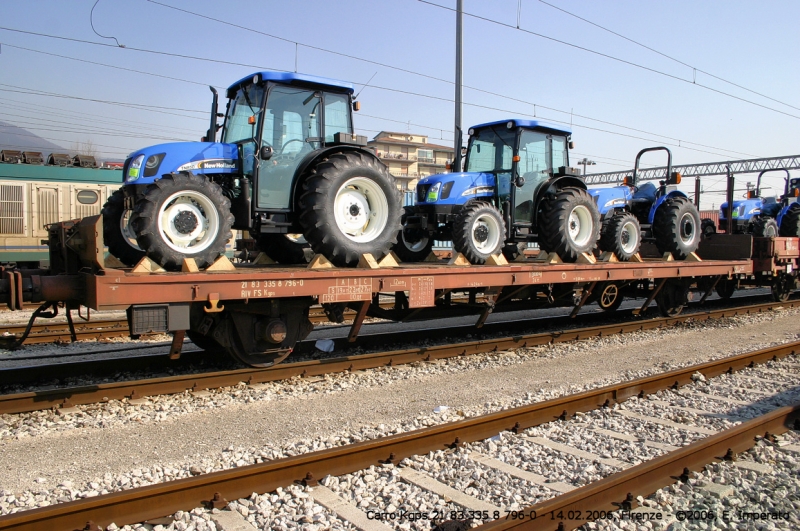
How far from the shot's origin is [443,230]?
9.89 metres

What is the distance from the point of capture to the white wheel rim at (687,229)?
12.2 m

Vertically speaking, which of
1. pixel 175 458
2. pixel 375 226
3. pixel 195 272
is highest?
pixel 375 226

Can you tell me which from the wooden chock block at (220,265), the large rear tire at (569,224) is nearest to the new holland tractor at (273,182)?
the wooden chock block at (220,265)

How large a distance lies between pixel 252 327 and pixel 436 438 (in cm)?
285

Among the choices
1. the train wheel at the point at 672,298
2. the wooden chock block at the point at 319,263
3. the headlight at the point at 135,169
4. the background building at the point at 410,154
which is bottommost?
the train wheel at the point at 672,298

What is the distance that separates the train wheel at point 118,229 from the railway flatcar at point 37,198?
11281 millimetres

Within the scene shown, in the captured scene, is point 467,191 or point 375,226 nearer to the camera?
point 375,226

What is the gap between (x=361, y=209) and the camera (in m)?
7.14

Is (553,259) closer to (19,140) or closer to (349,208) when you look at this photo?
(349,208)

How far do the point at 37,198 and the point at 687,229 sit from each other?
16.7 meters

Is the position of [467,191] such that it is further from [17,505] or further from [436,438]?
[17,505]

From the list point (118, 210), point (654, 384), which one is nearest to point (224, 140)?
point (118, 210)

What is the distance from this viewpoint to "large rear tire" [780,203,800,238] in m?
16.5

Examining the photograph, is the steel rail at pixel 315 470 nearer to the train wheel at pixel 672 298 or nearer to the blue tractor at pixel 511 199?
the blue tractor at pixel 511 199
